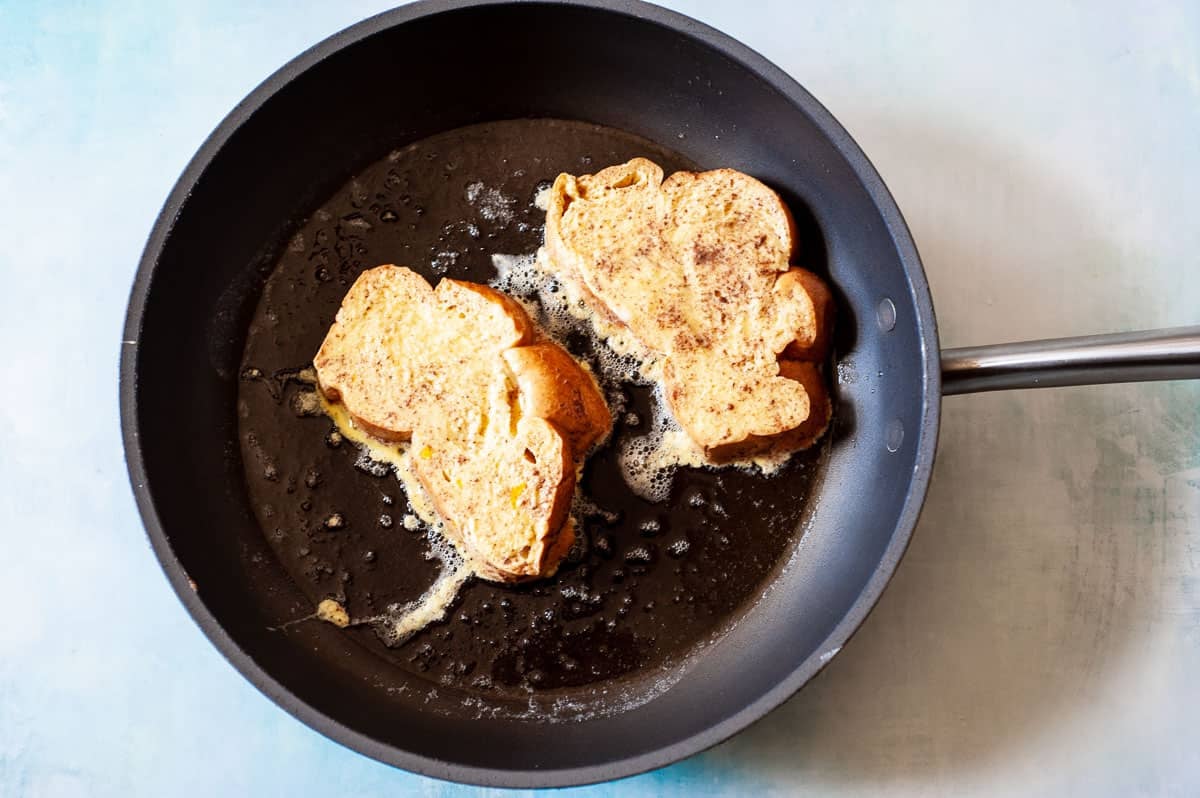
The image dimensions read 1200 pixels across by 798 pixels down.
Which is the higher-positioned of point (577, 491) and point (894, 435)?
point (894, 435)

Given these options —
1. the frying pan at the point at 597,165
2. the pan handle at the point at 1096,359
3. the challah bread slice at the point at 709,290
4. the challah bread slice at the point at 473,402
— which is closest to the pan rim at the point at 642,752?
the frying pan at the point at 597,165

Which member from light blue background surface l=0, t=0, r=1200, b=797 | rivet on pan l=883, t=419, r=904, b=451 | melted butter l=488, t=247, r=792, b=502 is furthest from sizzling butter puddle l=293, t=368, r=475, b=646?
rivet on pan l=883, t=419, r=904, b=451

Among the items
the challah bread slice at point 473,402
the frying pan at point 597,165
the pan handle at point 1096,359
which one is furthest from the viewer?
the challah bread slice at point 473,402

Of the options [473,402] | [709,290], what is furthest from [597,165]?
[473,402]

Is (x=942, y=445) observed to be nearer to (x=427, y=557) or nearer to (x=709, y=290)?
(x=709, y=290)

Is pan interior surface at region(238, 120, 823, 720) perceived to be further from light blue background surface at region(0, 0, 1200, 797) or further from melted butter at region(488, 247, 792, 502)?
light blue background surface at region(0, 0, 1200, 797)

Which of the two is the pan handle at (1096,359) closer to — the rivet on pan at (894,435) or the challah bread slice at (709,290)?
the rivet on pan at (894,435)
